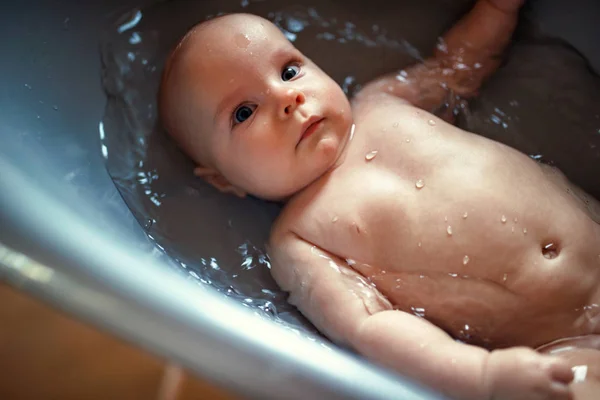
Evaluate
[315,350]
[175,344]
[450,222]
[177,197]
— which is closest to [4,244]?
[175,344]

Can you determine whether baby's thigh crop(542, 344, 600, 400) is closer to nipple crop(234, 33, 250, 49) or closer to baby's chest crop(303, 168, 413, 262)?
baby's chest crop(303, 168, 413, 262)

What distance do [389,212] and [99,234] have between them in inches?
14.3

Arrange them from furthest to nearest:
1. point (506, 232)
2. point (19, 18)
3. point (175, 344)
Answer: point (19, 18) < point (506, 232) < point (175, 344)

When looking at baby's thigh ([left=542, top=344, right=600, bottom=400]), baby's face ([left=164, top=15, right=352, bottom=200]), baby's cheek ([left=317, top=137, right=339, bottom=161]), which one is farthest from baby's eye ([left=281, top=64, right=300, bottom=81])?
baby's thigh ([left=542, top=344, right=600, bottom=400])

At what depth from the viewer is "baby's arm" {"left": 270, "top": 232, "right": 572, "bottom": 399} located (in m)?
0.59

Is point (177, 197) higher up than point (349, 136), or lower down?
lower down

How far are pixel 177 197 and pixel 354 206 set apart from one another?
295 millimetres

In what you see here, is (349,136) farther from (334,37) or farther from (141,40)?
(141,40)

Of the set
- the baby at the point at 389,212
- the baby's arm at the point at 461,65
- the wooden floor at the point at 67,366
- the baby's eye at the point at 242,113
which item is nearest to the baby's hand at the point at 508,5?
the baby's arm at the point at 461,65

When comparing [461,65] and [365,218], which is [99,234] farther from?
[461,65]

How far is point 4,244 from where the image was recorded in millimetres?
536

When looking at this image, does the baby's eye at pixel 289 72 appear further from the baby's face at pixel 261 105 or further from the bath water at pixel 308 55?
the bath water at pixel 308 55

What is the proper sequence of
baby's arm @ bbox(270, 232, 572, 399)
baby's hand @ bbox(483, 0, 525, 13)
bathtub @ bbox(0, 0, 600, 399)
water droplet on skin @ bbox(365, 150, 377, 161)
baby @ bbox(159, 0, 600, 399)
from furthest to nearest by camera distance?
1. baby's hand @ bbox(483, 0, 525, 13)
2. water droplet on skin @ bbox(365, 150, 377, 161)
3. baby @ bbox(159, 0, 600, 399)
4. baby's arm @ bbox(270, 232, 572, 399)
5. bathtub @ bbox(0, 0, 600, 399)

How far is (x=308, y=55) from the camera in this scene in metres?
1.06
